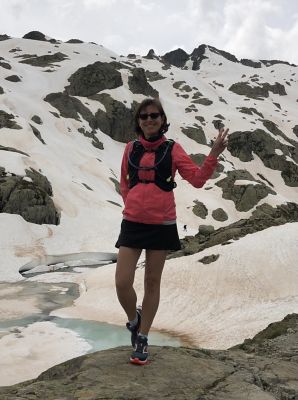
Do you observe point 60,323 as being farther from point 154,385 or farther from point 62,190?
point 62,190

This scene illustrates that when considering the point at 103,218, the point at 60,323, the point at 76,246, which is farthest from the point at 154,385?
the point at 103,218

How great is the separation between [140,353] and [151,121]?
383 cm

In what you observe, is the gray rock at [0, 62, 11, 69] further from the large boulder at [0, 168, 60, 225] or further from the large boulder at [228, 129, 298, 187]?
the large boulder at [0, 168, 60, 225]

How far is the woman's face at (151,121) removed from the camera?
283 inches

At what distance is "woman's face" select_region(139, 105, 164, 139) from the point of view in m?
7.18

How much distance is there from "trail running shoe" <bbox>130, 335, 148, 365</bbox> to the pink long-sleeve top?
6.43 feet

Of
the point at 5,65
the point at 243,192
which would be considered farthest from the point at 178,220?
the point at 5,65

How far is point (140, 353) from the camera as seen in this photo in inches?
272

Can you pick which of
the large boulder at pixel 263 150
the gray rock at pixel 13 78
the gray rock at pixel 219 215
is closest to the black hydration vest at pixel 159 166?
the gray rock at pixel 219 215

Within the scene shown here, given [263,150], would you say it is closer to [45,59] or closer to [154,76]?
[154,76]

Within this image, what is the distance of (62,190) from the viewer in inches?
2603

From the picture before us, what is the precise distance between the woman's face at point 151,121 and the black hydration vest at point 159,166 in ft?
0.81

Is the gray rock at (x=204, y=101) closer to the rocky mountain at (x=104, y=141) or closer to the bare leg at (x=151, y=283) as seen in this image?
the rocky mountain at (x=104, y=141)

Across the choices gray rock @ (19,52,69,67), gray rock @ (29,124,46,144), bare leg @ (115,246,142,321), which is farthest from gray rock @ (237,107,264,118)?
bare leg @ (115,246,142,321)
